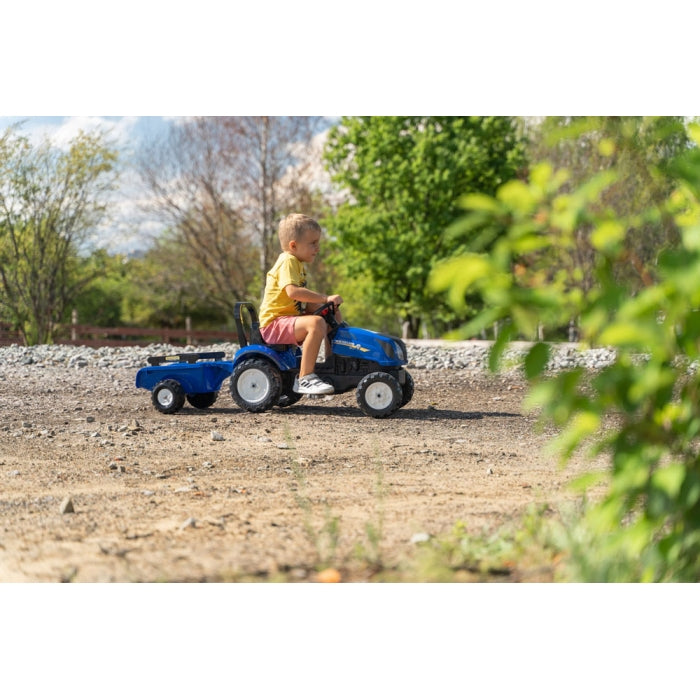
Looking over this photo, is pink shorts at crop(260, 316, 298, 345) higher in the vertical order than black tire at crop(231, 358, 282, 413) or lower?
higher

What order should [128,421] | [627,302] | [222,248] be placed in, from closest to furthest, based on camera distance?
[627,302], [128,421], [222,248]

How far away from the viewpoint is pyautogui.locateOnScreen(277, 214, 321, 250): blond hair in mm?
4598

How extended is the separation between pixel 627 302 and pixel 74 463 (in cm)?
285

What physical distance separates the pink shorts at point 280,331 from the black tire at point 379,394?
0.46 metres

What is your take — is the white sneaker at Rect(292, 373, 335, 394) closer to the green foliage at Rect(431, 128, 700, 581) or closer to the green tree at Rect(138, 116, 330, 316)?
the green foliage at Rect(431, 128, 700, 581)

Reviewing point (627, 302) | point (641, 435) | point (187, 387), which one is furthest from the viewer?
point (187, 387)

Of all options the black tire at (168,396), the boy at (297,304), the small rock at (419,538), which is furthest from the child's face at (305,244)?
the small rock at (419,538)

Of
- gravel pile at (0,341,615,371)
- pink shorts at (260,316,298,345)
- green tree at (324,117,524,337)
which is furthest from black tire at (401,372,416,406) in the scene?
green tree at (324,117,524,337)

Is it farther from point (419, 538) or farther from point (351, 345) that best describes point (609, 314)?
point (351, 345)

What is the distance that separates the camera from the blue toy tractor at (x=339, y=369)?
457cm

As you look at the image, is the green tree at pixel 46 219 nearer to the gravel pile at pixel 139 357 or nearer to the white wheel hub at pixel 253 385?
the gravel pile at pixel 139 357

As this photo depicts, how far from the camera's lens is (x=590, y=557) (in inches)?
74.7

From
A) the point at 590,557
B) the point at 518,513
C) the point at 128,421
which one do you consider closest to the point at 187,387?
the point at 128,421
